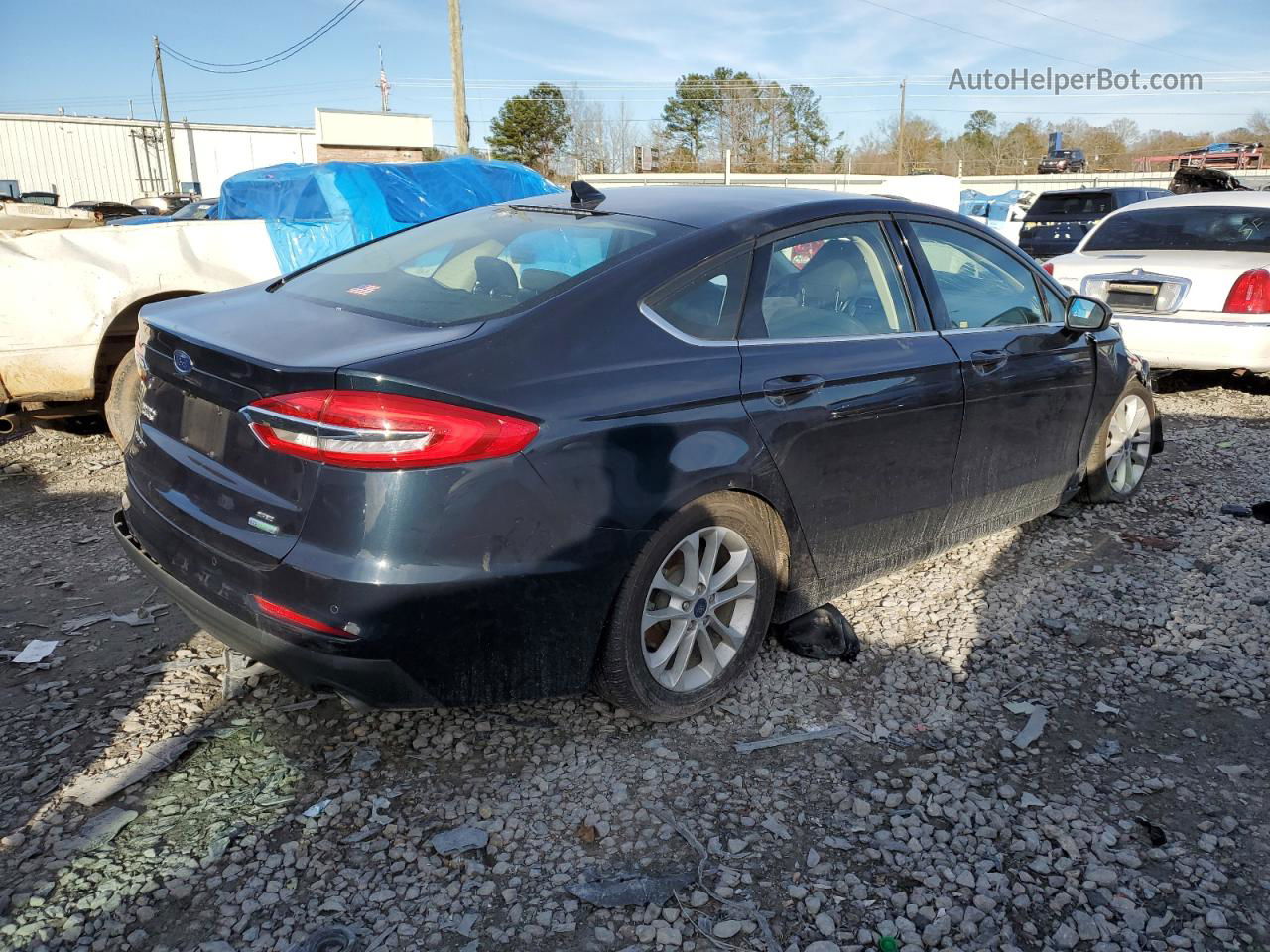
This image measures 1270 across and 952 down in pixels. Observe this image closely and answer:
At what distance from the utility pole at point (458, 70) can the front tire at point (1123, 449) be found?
60.5ft

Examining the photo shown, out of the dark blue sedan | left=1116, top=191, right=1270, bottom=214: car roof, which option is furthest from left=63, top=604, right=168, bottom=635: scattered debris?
left=1116, top=191, right=1270, bottom=214: car roof

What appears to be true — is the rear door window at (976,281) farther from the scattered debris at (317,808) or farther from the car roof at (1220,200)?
the car roof at (1220,200)

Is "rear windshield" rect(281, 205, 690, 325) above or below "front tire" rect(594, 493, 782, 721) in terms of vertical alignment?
above

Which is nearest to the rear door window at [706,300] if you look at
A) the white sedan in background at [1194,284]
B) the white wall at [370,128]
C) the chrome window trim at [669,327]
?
the chrome window trim at [669,327]

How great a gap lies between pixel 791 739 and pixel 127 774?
199 cm

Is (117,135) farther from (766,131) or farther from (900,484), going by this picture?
(900,484)

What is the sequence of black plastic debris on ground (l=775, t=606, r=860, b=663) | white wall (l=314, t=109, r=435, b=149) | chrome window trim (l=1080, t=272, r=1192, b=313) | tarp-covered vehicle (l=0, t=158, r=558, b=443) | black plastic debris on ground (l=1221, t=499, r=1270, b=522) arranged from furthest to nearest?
1. white wall (l=314, t=109, r=435, b=149)
2. chrome window trim (l=1080, t=272, r=1192, b=313)
3. tarp-covered vehicle (l=0, t=158, r=558, b=443)
4. black plastic debris on ground (l=1221, t=499, r=1270, b=522)
5. black plastic debris on ground (l=775, t=606, r=860, b=663)

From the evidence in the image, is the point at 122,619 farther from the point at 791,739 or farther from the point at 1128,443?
the point at 1128,443

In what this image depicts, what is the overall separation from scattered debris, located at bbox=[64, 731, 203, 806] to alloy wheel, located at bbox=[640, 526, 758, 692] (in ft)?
4.79

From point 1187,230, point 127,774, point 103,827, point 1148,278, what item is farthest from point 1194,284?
point 103,827

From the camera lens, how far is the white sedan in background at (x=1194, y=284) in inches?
280

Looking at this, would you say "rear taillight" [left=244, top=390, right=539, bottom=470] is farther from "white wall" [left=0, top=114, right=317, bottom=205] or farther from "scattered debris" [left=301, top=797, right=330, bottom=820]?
"white wall" [left=0, top=114, right=317, bottom=205]

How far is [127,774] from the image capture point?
2.74 m

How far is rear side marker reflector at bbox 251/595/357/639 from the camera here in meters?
2.33
